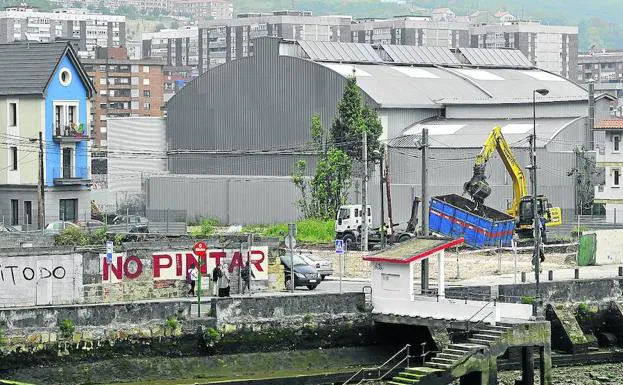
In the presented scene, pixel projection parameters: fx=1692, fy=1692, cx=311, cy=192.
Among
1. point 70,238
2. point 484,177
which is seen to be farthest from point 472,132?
point 70,238

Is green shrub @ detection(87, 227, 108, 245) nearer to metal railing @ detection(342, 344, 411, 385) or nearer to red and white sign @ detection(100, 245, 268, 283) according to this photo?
red and white sign @ detection(100, 245, 268, 283)

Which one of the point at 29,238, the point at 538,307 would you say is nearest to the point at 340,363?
the point at 538,307

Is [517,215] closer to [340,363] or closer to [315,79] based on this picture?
[315,79]

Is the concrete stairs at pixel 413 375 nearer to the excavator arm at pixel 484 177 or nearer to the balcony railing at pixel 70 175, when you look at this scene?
the excavator arm at pixel 484 177

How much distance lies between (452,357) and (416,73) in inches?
3056

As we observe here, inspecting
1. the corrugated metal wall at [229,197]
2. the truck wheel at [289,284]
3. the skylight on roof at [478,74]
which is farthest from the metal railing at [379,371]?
the skylight on roof at [478,74]

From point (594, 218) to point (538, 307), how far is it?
46.3 m

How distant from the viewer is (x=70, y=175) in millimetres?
94750

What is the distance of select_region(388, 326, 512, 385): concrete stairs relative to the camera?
4631 centimetres

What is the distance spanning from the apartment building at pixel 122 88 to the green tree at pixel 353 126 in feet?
286

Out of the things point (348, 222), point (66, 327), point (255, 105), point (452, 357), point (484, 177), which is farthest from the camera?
point (255, 105)

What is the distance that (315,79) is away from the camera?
112 m

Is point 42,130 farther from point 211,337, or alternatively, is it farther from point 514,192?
point 211,337

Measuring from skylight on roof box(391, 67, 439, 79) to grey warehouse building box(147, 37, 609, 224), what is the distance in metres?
0.24
